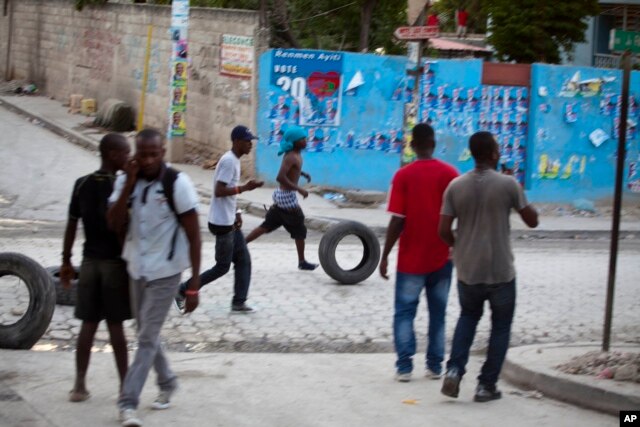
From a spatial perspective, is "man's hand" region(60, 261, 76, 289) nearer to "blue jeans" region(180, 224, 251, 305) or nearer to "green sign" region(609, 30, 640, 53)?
"blue jeans" region(180, 224, 251, 305)

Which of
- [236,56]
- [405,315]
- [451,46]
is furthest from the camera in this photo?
[451,46]

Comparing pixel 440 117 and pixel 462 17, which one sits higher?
pixel 462 17

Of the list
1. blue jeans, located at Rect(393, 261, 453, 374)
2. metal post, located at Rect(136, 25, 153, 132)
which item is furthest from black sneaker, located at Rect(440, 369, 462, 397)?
metal post, located at Rect(136, 25, 153, 132)

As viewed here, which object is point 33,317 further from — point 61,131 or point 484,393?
point 61,131

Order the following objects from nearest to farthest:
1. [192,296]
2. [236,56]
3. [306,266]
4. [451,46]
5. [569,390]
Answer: [192,296] < [569,390] < [306,266] < [236,56] < [451,46]

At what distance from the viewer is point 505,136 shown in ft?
59.6

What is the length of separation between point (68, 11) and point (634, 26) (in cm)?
1581

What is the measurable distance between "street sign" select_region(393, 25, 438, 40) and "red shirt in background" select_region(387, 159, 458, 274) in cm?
783

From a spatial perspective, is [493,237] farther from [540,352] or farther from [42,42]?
[42,42]

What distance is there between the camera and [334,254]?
10.6 metres

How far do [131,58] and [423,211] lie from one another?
59.4 ft

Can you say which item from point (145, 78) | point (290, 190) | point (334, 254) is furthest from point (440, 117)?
point (145, 78)

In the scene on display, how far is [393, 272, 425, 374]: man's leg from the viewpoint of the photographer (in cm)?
712

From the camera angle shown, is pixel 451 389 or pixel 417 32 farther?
pixel 417 32
